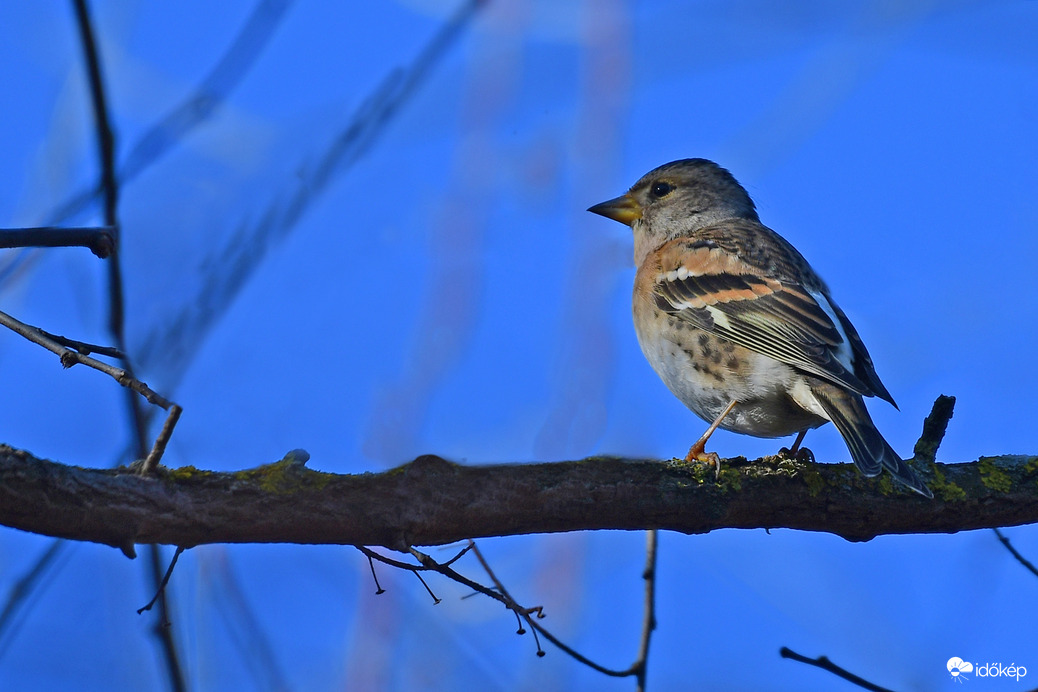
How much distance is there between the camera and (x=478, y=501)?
3344mm

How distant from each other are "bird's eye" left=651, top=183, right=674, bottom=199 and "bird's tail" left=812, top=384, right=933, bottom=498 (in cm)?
255

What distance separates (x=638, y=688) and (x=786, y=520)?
0.90 meters

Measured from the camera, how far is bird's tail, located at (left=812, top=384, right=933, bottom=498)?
3.80 meters

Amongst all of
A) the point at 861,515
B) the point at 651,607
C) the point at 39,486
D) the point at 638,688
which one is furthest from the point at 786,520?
the point at 39,486

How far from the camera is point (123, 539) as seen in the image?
294 cm

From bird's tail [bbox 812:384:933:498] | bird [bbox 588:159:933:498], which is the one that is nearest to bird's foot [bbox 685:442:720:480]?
bird [bbox 588:159:933:498]

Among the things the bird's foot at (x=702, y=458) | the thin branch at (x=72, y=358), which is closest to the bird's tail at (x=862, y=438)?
the bird's foot at (x=702, y=458)

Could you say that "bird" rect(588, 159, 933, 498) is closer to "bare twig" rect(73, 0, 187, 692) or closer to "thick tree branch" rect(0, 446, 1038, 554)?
"thick tree branch" rect(0, 446, 1038, 554)

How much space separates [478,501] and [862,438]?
1.74 m

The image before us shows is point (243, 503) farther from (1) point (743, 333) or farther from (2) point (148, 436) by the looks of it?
(1) point (743, 333)

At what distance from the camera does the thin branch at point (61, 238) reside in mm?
2170

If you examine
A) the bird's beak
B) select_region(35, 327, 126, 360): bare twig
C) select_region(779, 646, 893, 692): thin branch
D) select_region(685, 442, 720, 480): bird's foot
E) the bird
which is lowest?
select_region(779, 646, 893, 692): thin branch

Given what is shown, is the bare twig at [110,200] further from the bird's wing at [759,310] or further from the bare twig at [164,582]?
the bird's wing at [759,310]

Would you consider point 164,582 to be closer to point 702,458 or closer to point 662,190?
point 702,458
